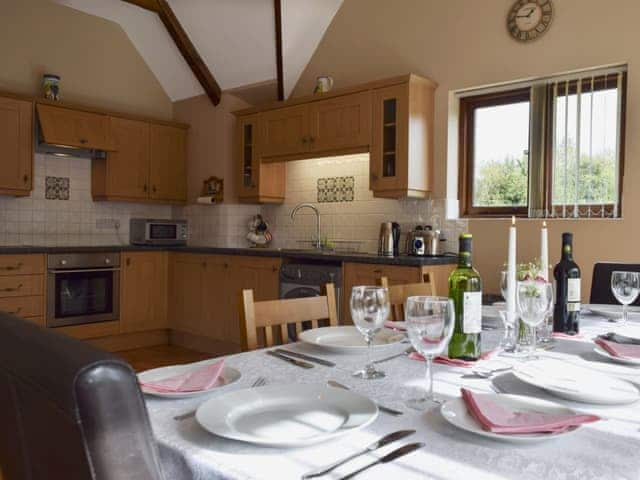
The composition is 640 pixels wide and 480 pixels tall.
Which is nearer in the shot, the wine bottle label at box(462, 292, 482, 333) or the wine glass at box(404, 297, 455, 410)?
the wine glass at box(404, 297, 455, 410)

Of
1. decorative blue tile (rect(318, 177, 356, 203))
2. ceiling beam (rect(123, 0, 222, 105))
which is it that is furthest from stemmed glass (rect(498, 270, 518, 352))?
ceiling beam (rect(123, 0, 222, 105))

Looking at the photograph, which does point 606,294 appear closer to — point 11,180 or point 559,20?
point 559,20

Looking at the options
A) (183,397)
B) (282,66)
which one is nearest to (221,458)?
(183,397)

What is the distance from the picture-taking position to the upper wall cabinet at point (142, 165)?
5137 mm

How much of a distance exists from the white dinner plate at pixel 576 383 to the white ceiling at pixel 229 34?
392cm

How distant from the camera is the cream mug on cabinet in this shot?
14.5ft

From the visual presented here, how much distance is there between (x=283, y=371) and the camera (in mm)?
1200

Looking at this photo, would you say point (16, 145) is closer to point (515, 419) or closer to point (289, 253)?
point (289, 253)

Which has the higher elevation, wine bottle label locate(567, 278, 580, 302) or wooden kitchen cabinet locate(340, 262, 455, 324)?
wine bottle label locate(567, 278, 580, 302)

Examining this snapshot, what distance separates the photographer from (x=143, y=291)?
5000 millimetres

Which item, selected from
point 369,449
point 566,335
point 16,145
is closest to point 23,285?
point 16,145

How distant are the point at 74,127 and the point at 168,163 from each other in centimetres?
100

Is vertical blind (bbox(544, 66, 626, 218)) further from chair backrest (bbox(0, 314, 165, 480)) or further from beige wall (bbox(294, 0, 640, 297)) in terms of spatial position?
chair backrest (bbox(0, 314, 165, 480))

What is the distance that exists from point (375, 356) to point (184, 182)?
15.6 ft
